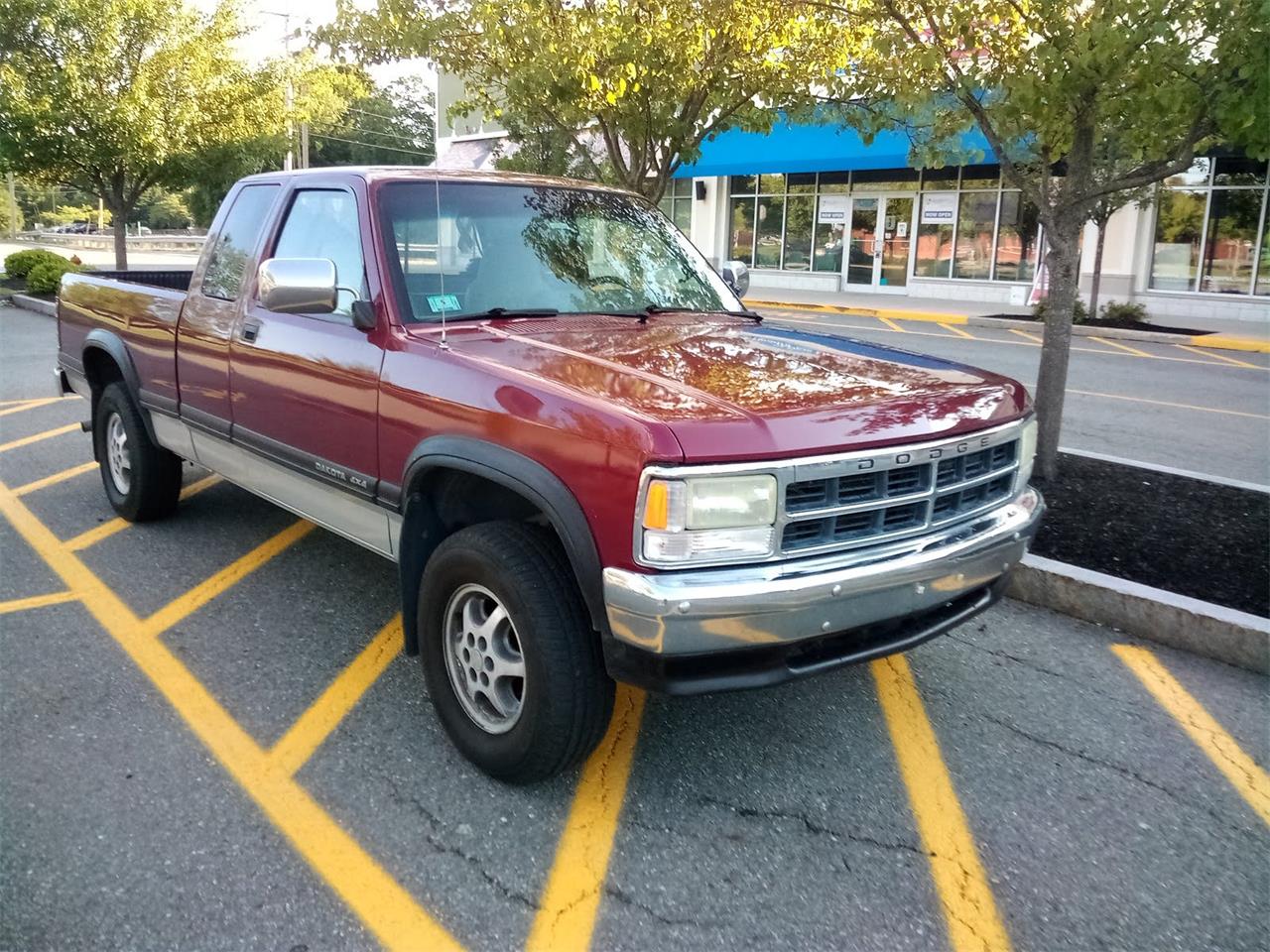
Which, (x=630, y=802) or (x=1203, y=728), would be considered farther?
(x=1203, y=728)

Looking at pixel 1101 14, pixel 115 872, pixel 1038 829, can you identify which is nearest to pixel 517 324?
pixel 115 872

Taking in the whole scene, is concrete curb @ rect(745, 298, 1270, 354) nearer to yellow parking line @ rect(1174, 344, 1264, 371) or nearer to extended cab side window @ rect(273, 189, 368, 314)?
yellow parking line @ rect(1174, 344, 1264, 371)

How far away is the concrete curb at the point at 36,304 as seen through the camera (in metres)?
17.5

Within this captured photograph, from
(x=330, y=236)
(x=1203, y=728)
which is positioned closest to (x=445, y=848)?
(x=330, y=236)

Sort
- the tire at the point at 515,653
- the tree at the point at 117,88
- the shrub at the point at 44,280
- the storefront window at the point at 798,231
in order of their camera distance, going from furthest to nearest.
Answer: the storefront window at the point at 798,231 → the shrub at the point at 44,280 → the tree at the point at 117,88 → the tire at the point at 515,653

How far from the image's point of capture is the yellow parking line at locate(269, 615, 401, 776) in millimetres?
3434

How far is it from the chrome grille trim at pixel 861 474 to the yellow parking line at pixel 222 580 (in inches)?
111

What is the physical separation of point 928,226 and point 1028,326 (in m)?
6.20

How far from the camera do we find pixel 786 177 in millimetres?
25531

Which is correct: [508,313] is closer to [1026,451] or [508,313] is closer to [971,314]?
[1026,451]

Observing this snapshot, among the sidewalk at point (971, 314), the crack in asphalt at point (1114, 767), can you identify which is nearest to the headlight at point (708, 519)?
the crack in asphalt at point (1114, 767)

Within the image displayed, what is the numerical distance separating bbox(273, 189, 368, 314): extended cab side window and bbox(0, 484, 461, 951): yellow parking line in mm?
1570

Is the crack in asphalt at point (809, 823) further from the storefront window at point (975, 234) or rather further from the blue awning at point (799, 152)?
the storefront window at point (975, 234)

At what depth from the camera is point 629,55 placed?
24.7ft
